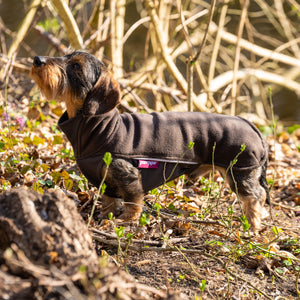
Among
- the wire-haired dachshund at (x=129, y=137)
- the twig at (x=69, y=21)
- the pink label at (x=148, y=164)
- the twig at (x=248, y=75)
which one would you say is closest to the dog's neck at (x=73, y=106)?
the wire-haired dachshund at (x=129, y=137)

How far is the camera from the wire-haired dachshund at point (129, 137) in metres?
3.66

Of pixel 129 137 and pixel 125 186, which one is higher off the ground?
pixel 129 137

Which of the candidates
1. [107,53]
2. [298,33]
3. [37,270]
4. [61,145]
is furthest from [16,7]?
[37,270]

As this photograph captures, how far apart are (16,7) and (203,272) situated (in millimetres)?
9557

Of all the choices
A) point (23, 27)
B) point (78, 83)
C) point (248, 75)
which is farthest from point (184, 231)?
point (248, 75)

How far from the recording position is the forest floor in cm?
286

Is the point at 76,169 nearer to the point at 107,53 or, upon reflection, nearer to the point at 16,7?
the point at 107,53

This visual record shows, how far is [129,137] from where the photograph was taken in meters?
3.69

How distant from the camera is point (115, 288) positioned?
1830 mm

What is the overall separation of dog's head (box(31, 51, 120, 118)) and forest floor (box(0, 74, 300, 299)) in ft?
2.27

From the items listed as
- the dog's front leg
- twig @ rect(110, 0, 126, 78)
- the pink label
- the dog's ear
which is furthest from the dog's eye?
twig @ rect(110, 0, 126, 78)

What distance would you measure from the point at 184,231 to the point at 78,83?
171cm

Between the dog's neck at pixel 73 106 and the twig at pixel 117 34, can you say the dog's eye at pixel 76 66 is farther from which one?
the twig at pixel 117 34

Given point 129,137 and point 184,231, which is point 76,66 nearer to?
point 129,137
